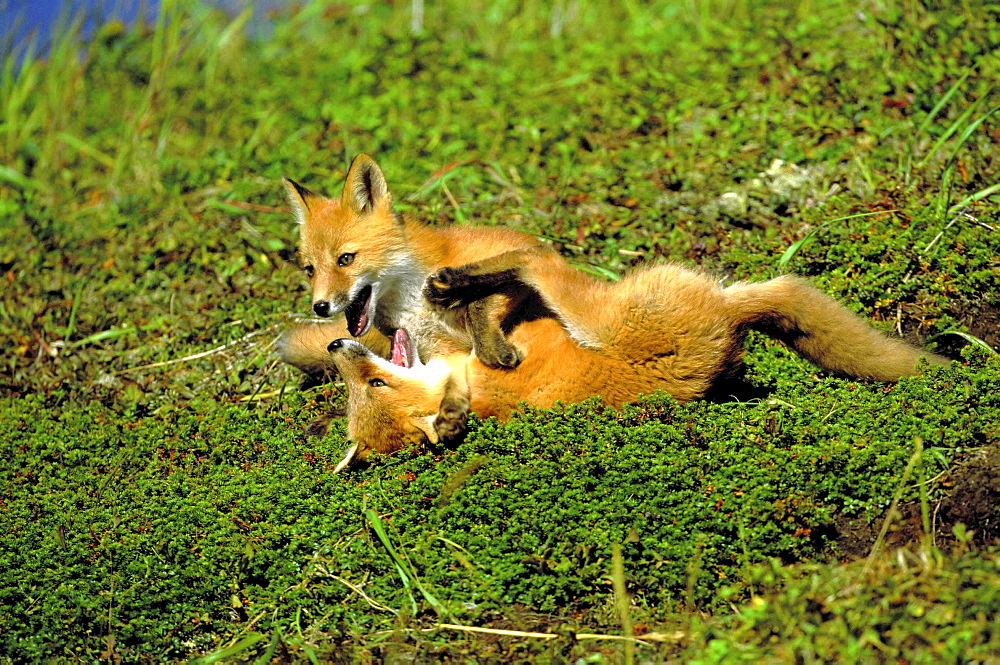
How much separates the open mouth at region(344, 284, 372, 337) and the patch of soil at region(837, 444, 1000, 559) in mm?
2594

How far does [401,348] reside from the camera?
508 cm

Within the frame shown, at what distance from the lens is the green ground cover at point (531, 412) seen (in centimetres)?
384

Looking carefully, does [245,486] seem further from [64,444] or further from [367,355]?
[64,444]

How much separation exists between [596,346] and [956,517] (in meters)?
1.72

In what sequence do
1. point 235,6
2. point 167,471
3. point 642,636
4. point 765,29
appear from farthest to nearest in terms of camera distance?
1. point 235,6
2. point 765,29
3. point 167,471
4. point 642,636

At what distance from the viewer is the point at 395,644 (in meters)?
3.76

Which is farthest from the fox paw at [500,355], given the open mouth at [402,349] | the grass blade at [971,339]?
the grass blade at [971,339]

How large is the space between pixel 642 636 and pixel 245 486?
2.10 metres

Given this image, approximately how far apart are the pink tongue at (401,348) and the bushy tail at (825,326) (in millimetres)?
1722

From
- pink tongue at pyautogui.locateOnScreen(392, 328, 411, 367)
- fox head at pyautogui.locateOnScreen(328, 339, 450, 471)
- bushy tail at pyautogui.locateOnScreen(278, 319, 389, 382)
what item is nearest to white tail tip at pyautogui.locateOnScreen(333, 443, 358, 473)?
fox head at pyautogui.locateOnScreen(328, 339, 450, 471)

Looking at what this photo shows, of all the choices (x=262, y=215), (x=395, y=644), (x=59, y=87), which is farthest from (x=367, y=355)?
(x=59, y=87)

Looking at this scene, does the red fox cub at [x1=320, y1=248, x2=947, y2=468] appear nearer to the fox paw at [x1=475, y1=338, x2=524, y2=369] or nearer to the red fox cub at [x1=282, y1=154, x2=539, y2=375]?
the fox paw at [x1=475, y1=338, x2=524, y2=369]

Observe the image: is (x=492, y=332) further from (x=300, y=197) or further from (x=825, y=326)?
(x=825, y=326)

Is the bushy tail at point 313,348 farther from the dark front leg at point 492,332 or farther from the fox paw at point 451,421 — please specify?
the fox paw at point 451,421
